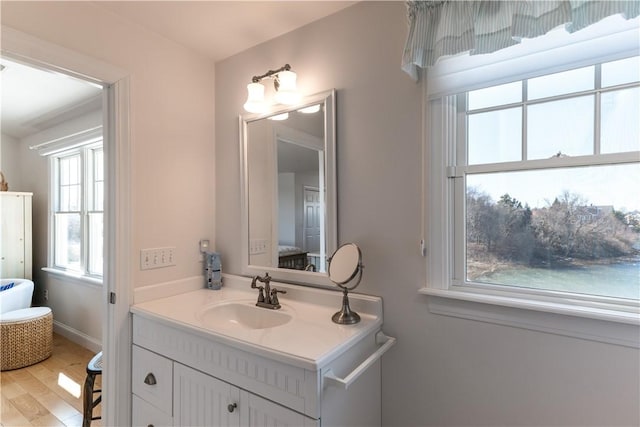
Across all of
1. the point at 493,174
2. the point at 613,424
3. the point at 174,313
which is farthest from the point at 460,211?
the point at 174,313

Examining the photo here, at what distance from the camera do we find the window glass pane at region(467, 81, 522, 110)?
1.24 metres

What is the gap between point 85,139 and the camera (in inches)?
120

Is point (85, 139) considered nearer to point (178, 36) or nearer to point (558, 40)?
point (178, 36)

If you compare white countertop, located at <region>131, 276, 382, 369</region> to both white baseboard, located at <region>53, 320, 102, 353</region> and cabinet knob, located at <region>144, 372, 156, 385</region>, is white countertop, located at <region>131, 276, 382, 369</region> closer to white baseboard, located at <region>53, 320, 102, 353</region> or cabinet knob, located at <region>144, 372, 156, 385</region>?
cabinet knob, located at <region>144, 372, 156, 385</region>

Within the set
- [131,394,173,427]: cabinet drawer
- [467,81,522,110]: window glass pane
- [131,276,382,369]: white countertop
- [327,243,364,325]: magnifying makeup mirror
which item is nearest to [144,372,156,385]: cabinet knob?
[131,394,173,427]: cabinet drawer

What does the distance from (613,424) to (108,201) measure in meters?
2.26

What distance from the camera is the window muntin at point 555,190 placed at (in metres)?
1.06

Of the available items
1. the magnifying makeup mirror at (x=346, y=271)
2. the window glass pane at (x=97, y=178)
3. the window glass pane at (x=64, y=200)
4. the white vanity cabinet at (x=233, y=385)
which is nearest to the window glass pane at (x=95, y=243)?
the window glass pane at (x=97, y=178)

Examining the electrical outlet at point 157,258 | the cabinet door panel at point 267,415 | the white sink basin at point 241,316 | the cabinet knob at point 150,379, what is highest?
the electrical outlet at point 157,258

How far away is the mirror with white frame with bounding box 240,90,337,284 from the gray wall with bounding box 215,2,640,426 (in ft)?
0.26

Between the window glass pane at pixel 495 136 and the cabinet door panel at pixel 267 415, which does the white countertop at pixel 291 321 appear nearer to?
the cabinet door panel at pixel 267 415

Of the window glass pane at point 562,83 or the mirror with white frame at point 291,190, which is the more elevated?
the window glass pane at point 562,83

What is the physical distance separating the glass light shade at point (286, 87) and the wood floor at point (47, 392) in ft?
7.73

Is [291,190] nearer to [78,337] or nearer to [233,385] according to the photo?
[233,385]
